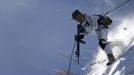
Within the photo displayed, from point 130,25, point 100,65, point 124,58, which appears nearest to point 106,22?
point 124,58

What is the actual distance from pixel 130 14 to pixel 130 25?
477 cm

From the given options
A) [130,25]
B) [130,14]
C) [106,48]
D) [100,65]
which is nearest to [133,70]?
[106,48]

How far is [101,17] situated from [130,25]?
11.5 m

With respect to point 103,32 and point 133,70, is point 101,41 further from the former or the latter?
point 133,70

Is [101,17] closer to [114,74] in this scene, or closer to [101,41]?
[101,41]

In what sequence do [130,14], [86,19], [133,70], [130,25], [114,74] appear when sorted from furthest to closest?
1. [130,14]
2. [130,25]
3. [86,19]
4. [114,74]
5. [133,70]

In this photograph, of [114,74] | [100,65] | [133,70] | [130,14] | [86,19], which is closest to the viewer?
[133,70]

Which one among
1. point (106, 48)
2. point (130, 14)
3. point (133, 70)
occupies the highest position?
point (130, 14)

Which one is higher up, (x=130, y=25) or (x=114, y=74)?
(x=130, y=25)

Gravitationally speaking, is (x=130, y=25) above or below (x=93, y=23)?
above

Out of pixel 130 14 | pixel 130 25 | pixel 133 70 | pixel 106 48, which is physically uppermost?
pixel 130 14

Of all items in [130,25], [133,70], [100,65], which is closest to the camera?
[133,70]

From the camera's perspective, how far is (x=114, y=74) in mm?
15273

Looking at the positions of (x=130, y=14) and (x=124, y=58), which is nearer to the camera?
(x=124, y=58)
